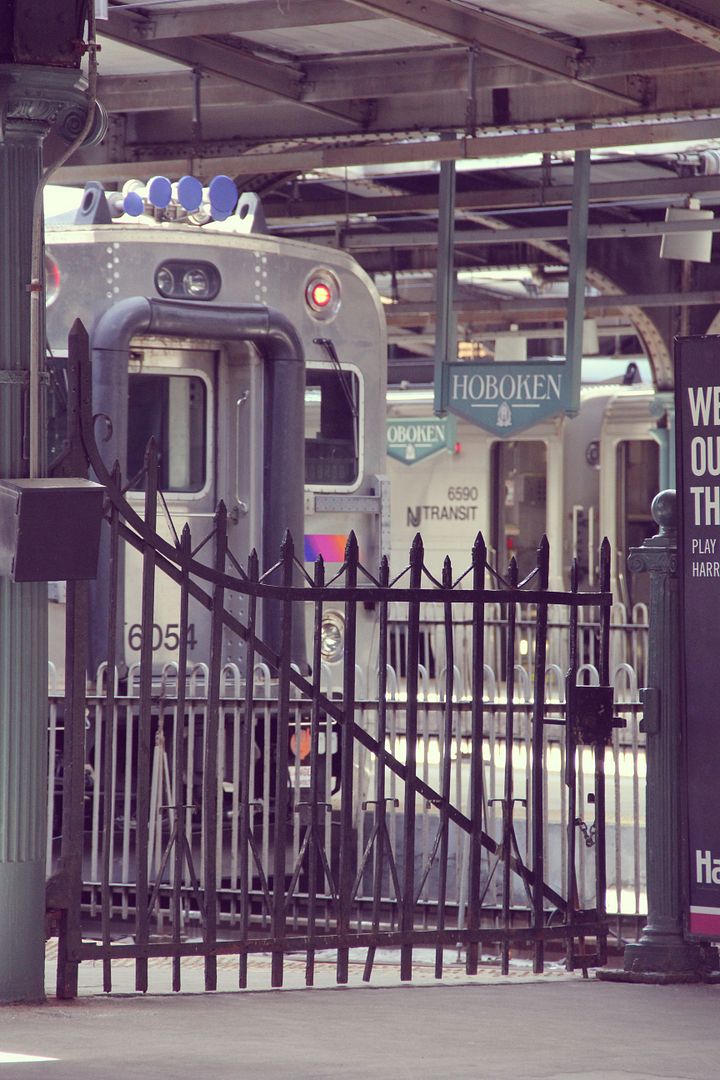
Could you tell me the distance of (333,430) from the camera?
10.8 metres

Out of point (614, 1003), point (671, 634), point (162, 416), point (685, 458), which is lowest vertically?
point (614, 1003)

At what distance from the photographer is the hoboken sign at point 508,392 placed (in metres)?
11.5

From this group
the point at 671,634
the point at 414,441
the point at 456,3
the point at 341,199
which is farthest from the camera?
the point at 414,441

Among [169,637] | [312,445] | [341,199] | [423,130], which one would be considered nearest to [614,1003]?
[169,637]

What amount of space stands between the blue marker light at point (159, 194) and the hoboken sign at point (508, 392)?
8.07 ft

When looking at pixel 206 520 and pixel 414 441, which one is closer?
pixel 206 520

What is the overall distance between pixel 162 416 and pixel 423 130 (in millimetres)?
2568

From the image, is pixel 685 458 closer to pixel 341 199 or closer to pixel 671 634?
pixel 671 634

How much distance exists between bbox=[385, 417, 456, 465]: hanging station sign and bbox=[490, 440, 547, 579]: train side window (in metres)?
1.16

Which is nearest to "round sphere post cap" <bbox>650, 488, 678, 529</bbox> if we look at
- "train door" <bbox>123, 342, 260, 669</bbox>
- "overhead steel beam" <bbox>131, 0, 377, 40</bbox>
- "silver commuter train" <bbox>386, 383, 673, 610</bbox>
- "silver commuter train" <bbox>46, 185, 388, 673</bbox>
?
"silver commuter train" <bbox>46, 185, 388, 673</bbox>

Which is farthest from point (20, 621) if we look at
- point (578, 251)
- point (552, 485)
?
point (552, 485)

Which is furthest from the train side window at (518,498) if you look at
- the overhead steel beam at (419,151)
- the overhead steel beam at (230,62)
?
the overhead steel beam at (230,62)

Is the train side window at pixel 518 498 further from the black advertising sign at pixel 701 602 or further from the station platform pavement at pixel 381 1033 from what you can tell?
the black advertising sign at pixel 701 602

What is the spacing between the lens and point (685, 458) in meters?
6.09
